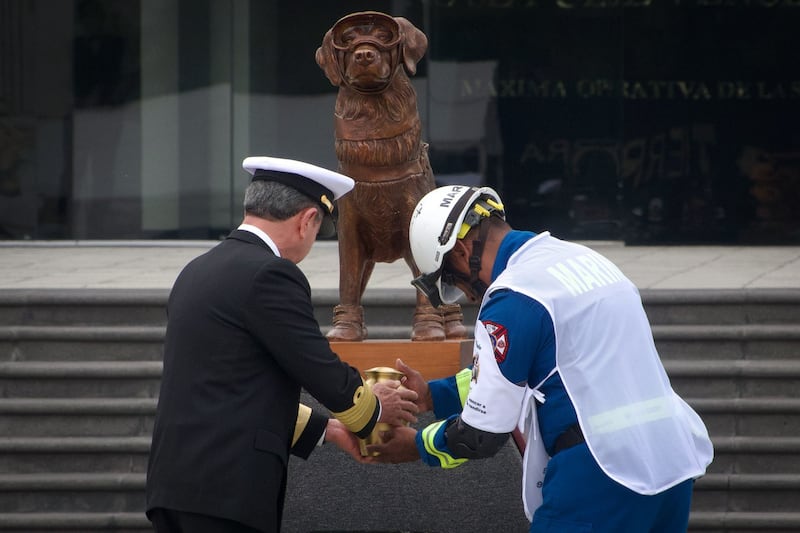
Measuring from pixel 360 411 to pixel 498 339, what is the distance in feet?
2.39

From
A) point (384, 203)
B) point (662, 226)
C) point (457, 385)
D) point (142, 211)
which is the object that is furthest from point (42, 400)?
point (662, 226)

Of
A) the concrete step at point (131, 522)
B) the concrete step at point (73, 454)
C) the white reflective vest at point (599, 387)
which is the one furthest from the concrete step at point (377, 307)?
the white reflective vest at point (599, 387)

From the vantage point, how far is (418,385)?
14.4 ft

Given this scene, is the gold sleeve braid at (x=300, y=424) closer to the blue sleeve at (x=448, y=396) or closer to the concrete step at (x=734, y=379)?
the blue sleeve at (x=448, y=396)

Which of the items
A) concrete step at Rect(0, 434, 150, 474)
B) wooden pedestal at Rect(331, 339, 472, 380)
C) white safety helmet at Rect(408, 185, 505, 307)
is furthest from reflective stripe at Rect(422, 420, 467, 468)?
concrete step at Rect(0, 434, 150, 474)

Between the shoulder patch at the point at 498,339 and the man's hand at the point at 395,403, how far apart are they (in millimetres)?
894

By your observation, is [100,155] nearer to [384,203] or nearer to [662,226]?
[662,226]

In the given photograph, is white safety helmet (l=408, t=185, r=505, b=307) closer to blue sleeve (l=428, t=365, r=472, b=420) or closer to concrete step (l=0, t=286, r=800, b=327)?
blue sleeve (l=428, t=365, r=472, b=420)

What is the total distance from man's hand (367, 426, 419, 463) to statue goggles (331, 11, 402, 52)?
150cm

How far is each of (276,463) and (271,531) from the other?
197 mm

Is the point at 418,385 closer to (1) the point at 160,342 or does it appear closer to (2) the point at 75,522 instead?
(2) the point at 75,522

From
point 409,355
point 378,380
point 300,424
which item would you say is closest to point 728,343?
point 409,355

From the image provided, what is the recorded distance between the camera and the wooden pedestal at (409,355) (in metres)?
4.89

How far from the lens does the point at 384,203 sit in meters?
5.00
